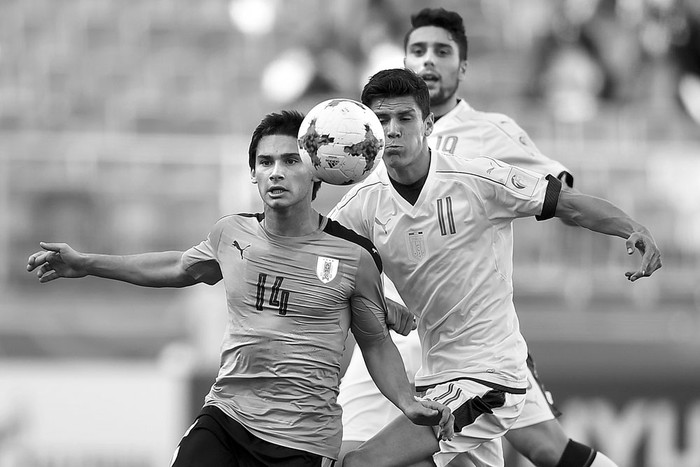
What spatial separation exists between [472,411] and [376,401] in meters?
1.23

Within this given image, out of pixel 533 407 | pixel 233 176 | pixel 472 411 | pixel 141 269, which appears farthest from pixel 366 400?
pixel 233 176

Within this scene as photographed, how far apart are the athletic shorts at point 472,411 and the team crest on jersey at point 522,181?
88 cm

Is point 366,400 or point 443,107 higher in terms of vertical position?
point 443,107

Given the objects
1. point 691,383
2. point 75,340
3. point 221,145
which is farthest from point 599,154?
point 75,340

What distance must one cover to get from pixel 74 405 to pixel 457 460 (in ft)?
17.0

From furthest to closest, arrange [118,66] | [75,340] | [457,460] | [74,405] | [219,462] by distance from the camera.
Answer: [118,66] < [75,340] < [74,405] < [457,460] < [219,462]

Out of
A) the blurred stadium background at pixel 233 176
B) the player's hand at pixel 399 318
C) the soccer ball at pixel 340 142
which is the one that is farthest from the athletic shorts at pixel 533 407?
the blurred stadium background at pixel 233 176

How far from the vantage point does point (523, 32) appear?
51.6 ft

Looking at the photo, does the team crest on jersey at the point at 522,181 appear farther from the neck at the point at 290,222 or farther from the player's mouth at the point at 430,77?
the player's mouth at the point at 430,77

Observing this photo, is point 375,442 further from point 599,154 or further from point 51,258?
point 599,154

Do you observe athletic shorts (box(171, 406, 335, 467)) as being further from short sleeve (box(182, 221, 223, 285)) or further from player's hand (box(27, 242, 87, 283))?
player's hand (box(27, 242, 87, 283))

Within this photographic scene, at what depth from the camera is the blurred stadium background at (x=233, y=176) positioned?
10461 millimetres

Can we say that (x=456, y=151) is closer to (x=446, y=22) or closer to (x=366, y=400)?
(x=446, y=22)

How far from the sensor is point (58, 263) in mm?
Answer: 5375
